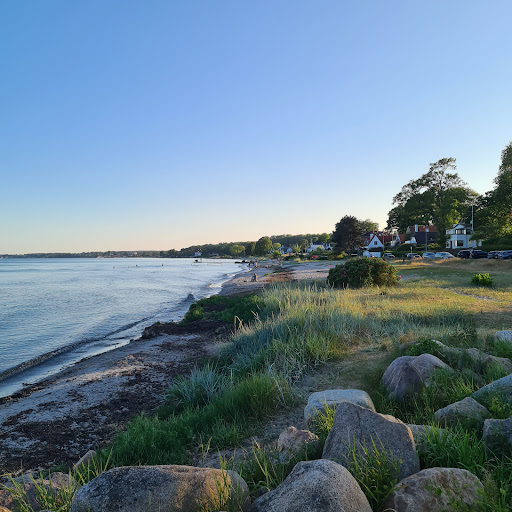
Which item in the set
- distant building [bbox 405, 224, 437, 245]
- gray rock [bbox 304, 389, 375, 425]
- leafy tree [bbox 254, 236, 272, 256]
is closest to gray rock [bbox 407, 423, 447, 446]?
gray rock [bbox 304, 389, 375, 425]

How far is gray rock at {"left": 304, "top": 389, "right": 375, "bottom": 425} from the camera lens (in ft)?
15.6

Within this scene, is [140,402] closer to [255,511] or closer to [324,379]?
[324,379]

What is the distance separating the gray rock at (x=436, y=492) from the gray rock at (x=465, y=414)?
1.16 meters

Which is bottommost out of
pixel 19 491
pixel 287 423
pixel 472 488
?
pixel 287 423

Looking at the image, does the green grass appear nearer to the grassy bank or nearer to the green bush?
the grassy bank

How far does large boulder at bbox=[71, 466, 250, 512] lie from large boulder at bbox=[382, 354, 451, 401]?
3114mm

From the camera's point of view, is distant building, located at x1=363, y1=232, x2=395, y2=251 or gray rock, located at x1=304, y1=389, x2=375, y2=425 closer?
gray rock, located at x1=304, y1=389, x2=375, y2=425

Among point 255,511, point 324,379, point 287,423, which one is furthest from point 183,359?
point 255,511

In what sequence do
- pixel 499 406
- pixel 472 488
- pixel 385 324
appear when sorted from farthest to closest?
pixel 385 324 < pixel 499 406 < pixel 472 488

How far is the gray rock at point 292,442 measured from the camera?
151 inches

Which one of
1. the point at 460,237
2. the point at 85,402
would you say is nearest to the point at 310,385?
the point at 85,402

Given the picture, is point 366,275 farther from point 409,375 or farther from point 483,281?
point 409,375

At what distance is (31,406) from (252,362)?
5.40m

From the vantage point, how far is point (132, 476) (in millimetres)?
3002
